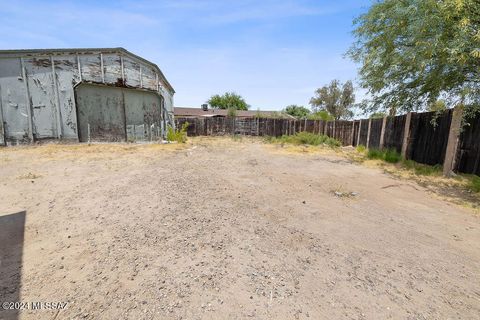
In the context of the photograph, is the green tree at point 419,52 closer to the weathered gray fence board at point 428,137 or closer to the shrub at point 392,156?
the weathered gray fence board at point 428,137

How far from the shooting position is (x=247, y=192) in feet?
13.6

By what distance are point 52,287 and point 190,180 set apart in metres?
3.06

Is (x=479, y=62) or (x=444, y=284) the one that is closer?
(x=444, y=284)

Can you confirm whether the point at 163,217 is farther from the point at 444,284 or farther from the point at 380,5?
the point at 380,5

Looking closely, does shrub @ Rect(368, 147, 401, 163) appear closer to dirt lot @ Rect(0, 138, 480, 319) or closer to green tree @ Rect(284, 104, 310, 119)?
dirt lot @ Rect(0, 138, 480, 319)

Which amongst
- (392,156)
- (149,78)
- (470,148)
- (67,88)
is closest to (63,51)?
(67,88)

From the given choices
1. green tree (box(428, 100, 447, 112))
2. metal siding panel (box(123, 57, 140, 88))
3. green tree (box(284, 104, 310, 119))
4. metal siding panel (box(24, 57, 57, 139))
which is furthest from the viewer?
green tree (box(284, 104, 310, 119))

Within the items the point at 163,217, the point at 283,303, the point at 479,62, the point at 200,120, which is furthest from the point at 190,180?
the point at 200,120

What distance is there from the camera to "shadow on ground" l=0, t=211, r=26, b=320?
164 cm

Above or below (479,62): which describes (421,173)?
below

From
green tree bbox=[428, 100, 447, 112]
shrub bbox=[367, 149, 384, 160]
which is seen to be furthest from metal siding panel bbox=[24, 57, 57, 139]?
green tree bbox=[428, 100, 447, 112]

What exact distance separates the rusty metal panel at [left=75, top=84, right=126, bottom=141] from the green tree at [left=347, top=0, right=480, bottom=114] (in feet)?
31.7

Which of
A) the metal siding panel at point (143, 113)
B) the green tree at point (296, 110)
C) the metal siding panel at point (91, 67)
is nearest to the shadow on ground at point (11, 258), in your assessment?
the metal siding panel at point (91, 67)

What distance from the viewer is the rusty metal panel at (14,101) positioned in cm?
790
